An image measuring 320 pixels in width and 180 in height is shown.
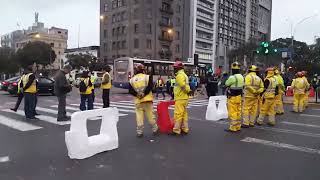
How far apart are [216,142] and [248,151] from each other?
982 mm

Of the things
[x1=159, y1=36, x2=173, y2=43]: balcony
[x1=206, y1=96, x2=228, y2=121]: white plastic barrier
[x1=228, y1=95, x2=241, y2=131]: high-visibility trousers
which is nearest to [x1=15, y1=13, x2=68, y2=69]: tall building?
[x1=159, y1=36, x2=173, y2=43]: balcony

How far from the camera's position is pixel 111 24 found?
7838cm

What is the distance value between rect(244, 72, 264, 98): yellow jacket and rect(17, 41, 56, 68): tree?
221ft

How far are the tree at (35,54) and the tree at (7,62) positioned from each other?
74.5 inches

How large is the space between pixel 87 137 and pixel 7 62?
66.2 m

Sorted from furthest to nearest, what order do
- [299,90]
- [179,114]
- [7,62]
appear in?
[7,62] → [299,90] → [179,114]

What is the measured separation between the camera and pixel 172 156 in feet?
21.9

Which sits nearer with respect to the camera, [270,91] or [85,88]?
[270,91]

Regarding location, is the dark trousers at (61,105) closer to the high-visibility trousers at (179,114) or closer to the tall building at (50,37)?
the high-visibility trousers at (179,114)

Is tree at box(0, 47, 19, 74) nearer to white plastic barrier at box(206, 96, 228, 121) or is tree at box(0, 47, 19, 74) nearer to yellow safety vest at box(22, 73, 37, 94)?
yellow safety vest at box(22, 73, 37, 94)

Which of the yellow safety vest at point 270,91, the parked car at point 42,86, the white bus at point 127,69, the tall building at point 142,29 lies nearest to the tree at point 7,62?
the tall building at point 142,29

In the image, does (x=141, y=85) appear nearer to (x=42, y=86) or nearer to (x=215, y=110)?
(x=215, y=110)

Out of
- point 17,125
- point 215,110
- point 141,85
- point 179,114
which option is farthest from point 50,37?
point 179,114

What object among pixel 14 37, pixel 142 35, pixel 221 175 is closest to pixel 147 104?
pixel 221 175
